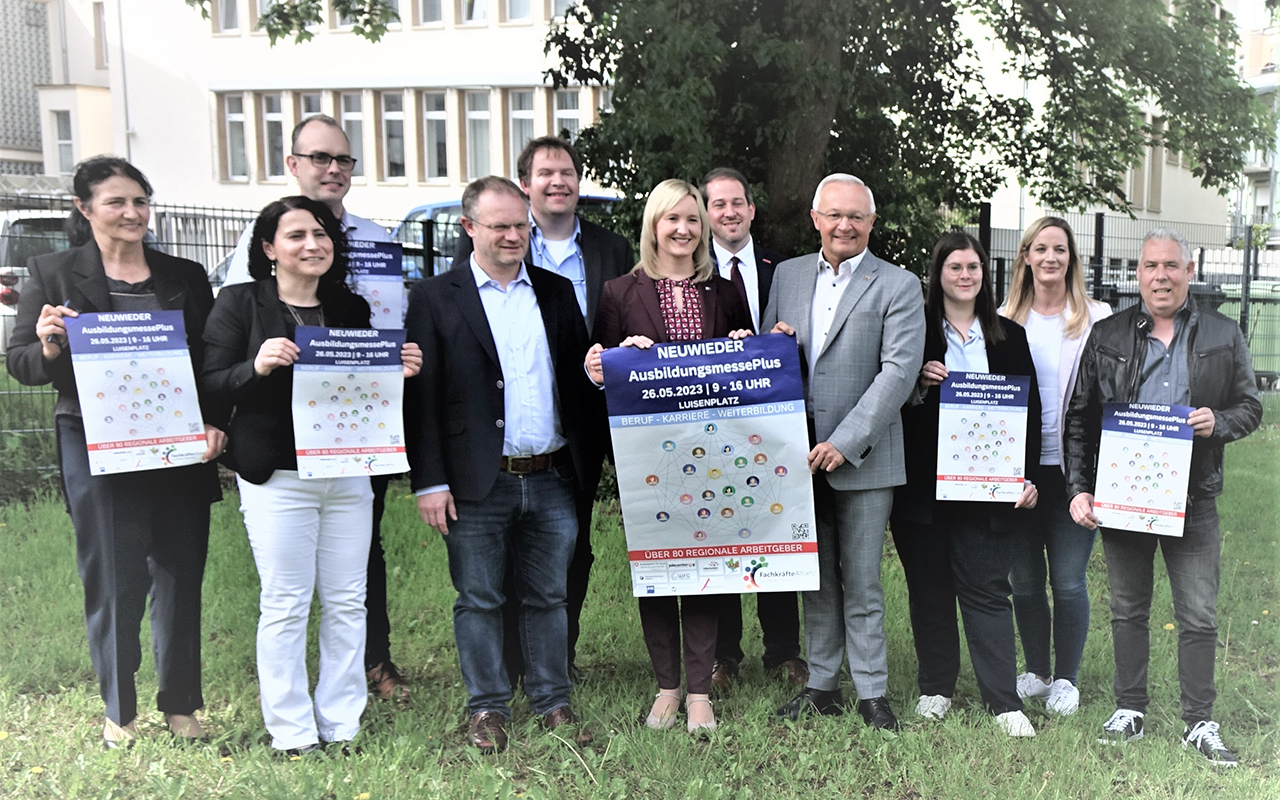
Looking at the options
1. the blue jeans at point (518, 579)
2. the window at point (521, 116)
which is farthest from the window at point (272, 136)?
the blue jeans at point (518, 579)

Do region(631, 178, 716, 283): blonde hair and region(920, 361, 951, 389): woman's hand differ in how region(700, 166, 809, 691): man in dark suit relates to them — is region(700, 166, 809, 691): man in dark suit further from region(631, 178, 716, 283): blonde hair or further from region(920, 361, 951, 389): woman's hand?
region(920, 361, 951, 389): woman's hand

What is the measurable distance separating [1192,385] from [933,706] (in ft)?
5.17

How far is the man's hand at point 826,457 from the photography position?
374 cm

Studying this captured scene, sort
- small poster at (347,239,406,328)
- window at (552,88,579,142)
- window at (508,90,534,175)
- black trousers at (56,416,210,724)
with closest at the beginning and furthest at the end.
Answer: black trousers at (56,416,210,724) < small poster at (347,239,406,328) < window at (552,88,579,142) < window at (508,90,534,175)

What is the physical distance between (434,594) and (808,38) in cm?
432

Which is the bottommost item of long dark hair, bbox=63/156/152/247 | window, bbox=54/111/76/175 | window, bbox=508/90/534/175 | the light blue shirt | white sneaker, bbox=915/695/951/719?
white sneaker, bbox=915/695/951/719

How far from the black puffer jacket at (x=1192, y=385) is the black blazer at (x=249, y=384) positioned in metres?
2.87

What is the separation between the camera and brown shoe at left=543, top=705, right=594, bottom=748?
392 cm

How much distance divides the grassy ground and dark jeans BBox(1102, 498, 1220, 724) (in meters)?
0.22

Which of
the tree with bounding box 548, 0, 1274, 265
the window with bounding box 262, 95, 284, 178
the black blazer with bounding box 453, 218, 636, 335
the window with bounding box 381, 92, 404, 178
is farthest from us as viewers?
the window with bounding box 381, 92, 404, 178

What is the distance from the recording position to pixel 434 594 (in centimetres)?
584

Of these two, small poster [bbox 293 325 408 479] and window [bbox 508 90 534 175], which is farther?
window [bbox 508 90 534 175]

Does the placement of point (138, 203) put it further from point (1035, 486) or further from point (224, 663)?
point (1035, 486)

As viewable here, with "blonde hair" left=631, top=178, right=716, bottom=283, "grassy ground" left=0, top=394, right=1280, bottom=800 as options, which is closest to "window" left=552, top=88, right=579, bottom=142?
"grassy ground" left=0, top=394, right=1280, bottom=800
